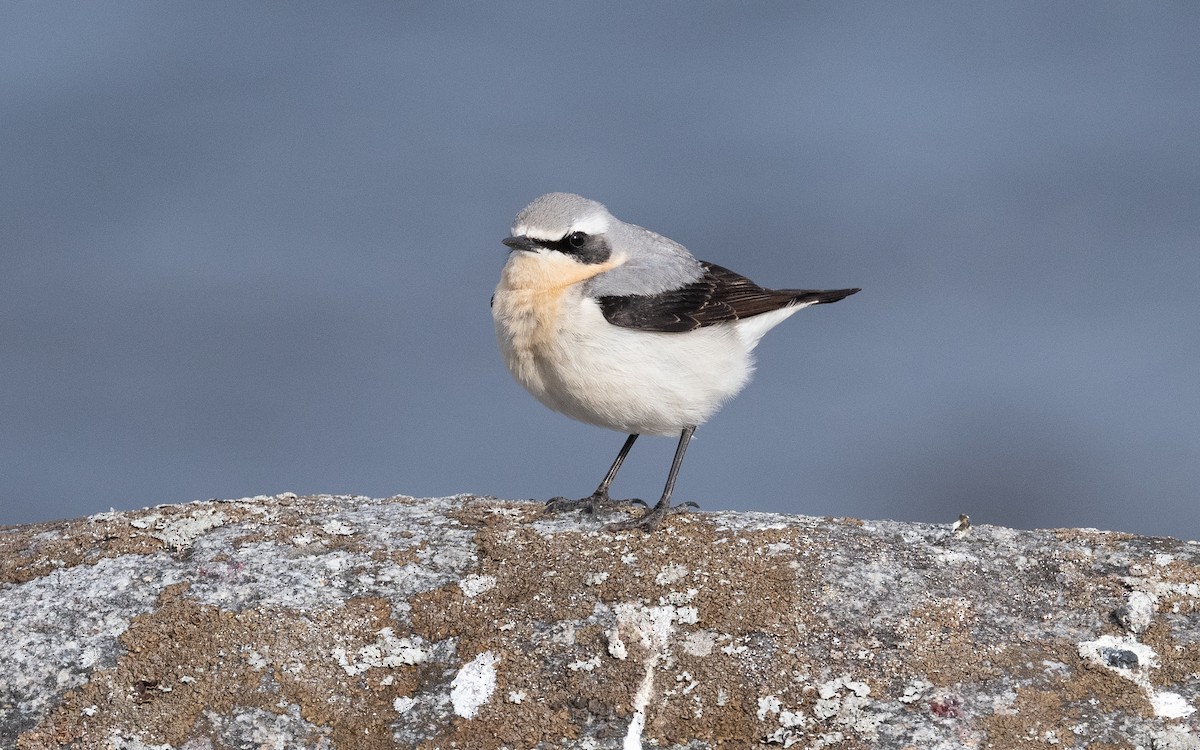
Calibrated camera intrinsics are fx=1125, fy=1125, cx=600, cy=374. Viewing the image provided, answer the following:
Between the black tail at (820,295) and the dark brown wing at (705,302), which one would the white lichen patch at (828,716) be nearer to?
the dark brown wing at (705,302)

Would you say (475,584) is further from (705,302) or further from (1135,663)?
(705,302)

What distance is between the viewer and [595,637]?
4.41 meters

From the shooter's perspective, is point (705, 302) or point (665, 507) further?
point (705, 302)

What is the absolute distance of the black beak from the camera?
23.0ft

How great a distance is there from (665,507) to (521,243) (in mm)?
1933

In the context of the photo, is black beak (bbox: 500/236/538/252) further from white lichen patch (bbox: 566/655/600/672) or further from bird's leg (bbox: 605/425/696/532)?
white lichen patch (bbox: 566/655/600/672)

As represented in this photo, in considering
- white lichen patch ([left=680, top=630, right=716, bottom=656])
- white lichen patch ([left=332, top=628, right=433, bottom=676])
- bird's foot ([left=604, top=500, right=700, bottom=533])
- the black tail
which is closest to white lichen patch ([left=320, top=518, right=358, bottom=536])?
white lichen patch ([left=332, top=628, right=433, bottom=676])

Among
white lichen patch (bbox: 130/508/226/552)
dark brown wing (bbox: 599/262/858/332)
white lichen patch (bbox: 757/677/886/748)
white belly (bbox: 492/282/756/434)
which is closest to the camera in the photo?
white lichen patch (bbox: 757/677/886/748)

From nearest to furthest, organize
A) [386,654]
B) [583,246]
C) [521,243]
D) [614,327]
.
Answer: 1. [386,654]
2. [614,327]
3. [521,243]
4. [583,246]

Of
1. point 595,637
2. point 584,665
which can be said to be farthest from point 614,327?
point 584,665

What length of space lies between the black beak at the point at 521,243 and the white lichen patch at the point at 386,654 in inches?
125

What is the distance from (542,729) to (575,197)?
3962mm

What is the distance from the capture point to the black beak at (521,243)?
23.0 ft

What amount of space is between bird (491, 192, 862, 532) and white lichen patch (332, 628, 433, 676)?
1948 millimetres
